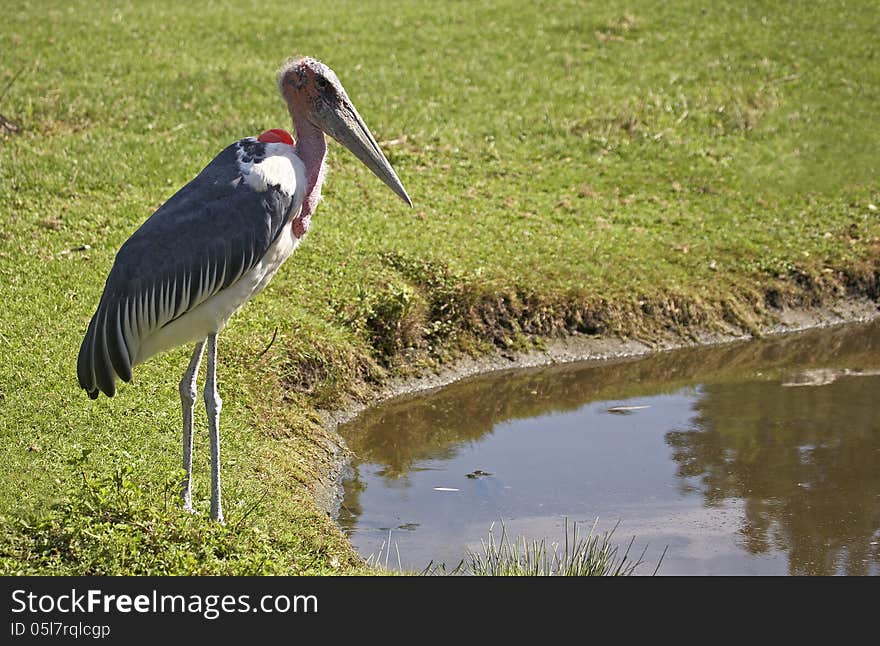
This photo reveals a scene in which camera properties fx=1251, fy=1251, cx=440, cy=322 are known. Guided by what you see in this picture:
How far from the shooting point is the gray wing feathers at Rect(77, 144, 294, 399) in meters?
6.14

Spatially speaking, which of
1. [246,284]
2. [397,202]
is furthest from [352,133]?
[397,202]

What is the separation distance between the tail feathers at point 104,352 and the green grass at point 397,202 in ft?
1.80

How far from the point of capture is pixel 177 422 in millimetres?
7918

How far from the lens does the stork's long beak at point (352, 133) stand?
6535 millimetres

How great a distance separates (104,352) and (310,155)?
4.74ft

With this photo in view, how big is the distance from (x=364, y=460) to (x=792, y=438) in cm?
310

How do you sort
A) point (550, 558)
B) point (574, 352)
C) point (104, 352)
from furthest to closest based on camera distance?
point (574, 352) → point (550, 558) → point (104, 352)

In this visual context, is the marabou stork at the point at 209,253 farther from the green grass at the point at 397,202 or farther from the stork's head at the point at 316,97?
the green grass at the point at 397,202

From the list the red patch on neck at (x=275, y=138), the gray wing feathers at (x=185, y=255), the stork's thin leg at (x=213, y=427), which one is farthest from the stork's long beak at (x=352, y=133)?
the stork's thin leg at (x=213, y=427)

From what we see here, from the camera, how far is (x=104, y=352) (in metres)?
6.25

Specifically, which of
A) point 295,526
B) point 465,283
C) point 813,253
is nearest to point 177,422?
point 295,526

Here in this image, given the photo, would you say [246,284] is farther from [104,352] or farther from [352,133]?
[352,133]

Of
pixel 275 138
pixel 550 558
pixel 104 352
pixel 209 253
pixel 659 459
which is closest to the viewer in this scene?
pixel 209 253

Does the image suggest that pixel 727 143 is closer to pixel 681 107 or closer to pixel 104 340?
pixel 681 107
